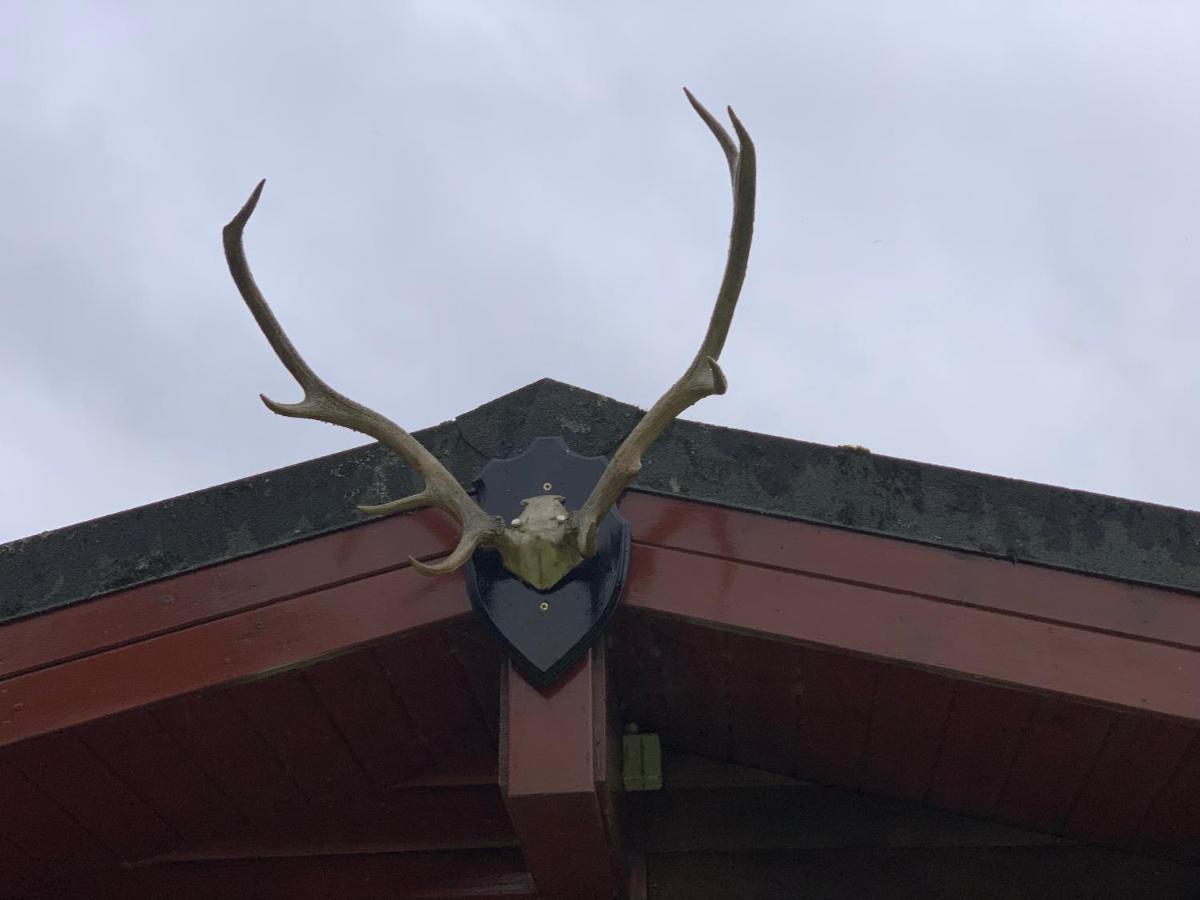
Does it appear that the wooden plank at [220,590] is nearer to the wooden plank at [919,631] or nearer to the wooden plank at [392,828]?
the wooden plank at [919,631]

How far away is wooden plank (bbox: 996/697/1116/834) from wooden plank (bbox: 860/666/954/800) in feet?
0.56

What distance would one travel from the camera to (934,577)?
2.62 meters

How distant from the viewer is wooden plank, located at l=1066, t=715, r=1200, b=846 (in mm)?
2541

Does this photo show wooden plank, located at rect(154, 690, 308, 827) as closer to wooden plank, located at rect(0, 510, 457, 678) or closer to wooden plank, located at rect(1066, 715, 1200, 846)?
wooden plank, located at rect(0, 510, 457, 678)

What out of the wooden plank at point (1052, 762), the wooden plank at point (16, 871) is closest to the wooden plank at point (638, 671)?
the wooden plank at point (1052, 762)

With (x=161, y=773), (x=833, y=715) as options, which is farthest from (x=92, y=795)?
(x=833, y=715)

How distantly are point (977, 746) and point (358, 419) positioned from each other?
1431 mm

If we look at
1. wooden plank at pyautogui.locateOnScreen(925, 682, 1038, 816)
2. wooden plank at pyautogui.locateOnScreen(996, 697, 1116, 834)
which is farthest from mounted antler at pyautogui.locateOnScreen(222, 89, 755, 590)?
wooden plank at pyautogui.locateOnScreen(996, 697, 1116, 834)

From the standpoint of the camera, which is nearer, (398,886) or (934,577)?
(934,577)

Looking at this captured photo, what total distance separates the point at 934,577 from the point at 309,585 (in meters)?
1.25

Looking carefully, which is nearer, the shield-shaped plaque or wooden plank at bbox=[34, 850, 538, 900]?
the shield-shaped plaque

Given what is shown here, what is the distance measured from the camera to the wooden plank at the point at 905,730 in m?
2.62

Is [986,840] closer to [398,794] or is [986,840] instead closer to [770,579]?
[770,579]

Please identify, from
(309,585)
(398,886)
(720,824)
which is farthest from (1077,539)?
(398,886)
